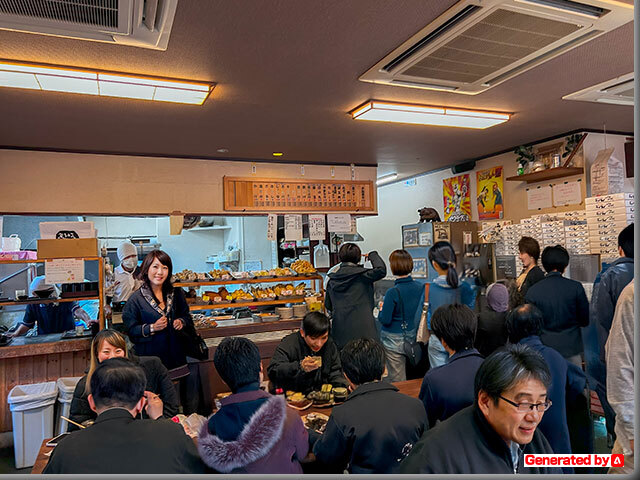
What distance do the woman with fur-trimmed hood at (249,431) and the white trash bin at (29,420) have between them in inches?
111

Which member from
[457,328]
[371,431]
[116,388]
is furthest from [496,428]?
[116,388]

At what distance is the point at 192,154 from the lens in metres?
5.45

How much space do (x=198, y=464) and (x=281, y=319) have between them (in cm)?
332

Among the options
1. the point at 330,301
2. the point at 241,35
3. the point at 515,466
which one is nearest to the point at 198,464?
the point at 515,466

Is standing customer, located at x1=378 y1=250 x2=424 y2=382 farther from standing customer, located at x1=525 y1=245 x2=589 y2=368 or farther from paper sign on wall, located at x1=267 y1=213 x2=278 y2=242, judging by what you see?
paper sign on wall, located at x1=267 y1=213 x2=278 y2=242

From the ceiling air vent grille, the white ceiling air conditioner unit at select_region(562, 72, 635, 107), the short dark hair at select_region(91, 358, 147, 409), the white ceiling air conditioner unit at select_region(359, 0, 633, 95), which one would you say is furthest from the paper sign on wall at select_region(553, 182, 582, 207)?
the short dark hair at select_region(91, 358, 147, 409)

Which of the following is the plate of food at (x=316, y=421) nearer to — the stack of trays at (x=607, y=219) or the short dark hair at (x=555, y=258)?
the short dark hair at (x=555, y=258)

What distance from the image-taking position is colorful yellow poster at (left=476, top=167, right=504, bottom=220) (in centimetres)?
604

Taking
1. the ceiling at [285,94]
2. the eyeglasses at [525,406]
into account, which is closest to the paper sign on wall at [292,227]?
the ceiling at [285,94]

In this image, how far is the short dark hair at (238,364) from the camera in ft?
6.21

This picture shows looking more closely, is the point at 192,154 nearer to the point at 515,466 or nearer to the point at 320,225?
the point at 320,225

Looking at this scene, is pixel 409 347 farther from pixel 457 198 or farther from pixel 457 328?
pixel 457 198

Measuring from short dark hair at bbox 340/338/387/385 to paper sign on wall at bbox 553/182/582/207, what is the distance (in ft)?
13.2

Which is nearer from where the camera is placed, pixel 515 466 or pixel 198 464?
pixel 515 466
